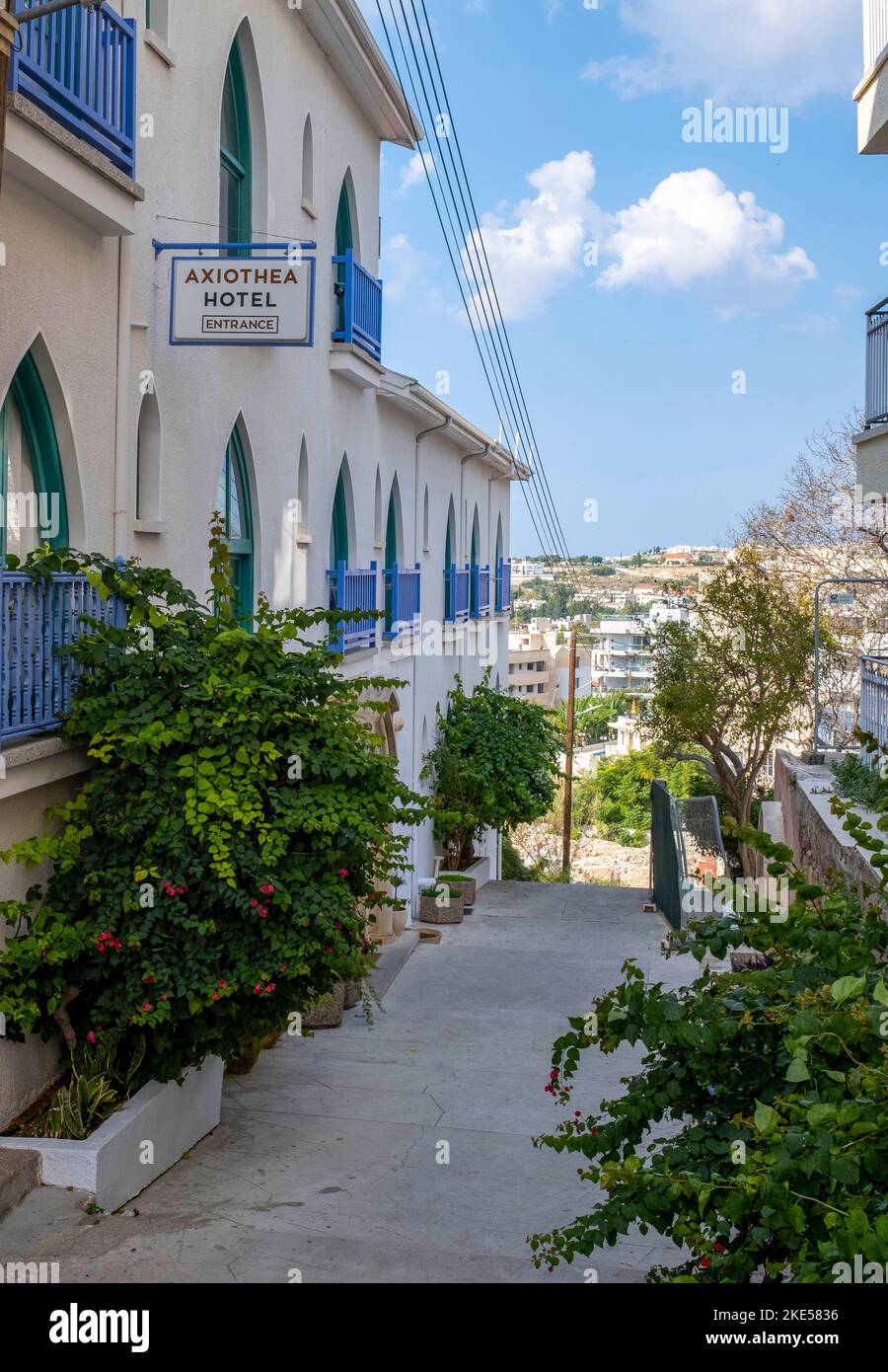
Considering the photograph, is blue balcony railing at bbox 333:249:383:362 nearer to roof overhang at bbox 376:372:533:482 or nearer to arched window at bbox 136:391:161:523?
roof overhang at bbox 376:372:533:482

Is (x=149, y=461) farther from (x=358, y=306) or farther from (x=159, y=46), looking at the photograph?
(x=358, y=306)

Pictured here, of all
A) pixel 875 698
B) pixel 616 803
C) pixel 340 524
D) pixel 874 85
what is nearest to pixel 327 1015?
pixel 875 698

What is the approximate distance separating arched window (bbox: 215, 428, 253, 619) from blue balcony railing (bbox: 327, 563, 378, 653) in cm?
176

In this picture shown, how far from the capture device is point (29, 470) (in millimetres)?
7297

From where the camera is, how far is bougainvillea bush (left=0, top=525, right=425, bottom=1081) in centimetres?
684

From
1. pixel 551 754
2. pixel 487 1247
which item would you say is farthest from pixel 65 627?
pixel 551 754

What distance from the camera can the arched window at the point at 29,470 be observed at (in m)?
7.09

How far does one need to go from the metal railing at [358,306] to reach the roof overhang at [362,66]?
1887mm

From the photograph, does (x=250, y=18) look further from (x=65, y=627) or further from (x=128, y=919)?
(x=128, y=919)

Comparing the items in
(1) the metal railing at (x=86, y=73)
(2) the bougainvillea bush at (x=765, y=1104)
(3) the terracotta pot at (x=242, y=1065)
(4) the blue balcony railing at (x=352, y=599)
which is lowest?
(3) the terracotta pot at (x=242, y=1065)

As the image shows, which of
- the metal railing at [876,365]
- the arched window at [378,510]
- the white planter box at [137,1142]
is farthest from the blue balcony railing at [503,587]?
the white planter box at [137,1142]

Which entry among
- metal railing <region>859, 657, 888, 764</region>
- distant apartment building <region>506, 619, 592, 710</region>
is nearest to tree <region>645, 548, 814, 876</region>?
metal railing <region>859, 657, 888, 764</region>

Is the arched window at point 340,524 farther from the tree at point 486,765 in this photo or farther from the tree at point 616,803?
the tree at point 616,803

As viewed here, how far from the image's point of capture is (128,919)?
6.89m
